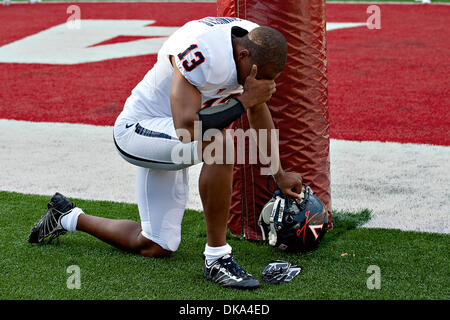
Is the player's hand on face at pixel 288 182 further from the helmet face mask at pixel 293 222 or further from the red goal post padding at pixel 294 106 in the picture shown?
the red goal post padding at pixel 294 106

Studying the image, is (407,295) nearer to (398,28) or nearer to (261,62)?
(261,62)

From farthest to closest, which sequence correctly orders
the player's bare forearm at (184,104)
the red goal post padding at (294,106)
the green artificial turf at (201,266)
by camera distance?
the red goal post padding at (294,106), the green artificial turf at (201,266), the player's bare forearm at (184,104)

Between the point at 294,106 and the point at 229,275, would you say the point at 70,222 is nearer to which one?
the point at 229,275

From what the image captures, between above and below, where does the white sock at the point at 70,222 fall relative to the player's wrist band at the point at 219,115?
below

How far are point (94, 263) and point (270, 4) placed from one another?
1644 mm

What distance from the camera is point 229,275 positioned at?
3256 mm

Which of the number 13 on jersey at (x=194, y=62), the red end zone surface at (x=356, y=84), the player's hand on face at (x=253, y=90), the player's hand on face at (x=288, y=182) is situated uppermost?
the number 13 on jersey at (x=194, y=62)

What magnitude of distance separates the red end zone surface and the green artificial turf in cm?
235

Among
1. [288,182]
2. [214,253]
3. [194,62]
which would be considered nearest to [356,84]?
[288,182]

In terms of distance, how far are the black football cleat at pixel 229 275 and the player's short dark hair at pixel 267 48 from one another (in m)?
0.93

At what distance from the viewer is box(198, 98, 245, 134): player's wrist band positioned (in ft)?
10.1

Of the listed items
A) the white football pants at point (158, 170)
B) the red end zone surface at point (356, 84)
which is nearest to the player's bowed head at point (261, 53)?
the white football pants at point (158, 170)

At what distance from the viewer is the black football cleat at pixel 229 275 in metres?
3.22

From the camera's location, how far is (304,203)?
3660 millimetres
